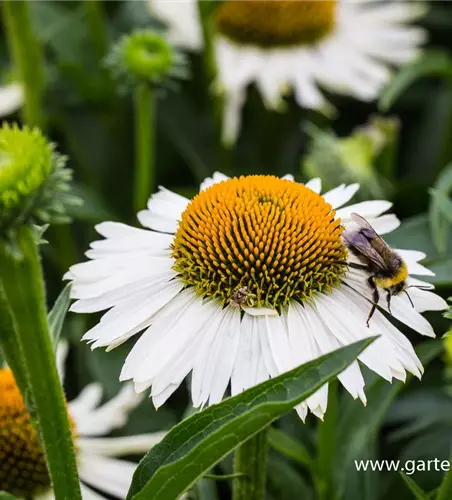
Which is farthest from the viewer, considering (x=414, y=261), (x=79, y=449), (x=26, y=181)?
(x=79, y=449)

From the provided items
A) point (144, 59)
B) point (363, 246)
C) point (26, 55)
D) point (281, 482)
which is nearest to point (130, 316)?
point (363, 246)

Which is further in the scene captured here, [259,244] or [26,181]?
[259,244]

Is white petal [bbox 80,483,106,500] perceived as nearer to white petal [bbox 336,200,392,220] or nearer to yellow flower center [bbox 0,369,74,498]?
yellow flower center [bbox 0,369,74,498]

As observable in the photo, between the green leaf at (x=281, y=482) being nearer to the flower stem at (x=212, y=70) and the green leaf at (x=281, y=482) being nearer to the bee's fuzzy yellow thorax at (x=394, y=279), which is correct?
the bee's fuzzy yellow thorax at (x=394, y=279)

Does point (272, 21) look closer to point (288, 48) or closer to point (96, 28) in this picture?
point (288, 48)

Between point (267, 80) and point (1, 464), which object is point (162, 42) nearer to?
point (267, 80)

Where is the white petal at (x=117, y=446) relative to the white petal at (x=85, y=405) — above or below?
above

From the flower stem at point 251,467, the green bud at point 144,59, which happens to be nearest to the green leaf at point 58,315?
the flower stem at point 251,467

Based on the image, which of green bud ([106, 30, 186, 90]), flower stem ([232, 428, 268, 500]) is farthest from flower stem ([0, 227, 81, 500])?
green bud ([106, 30, 186, 90])
